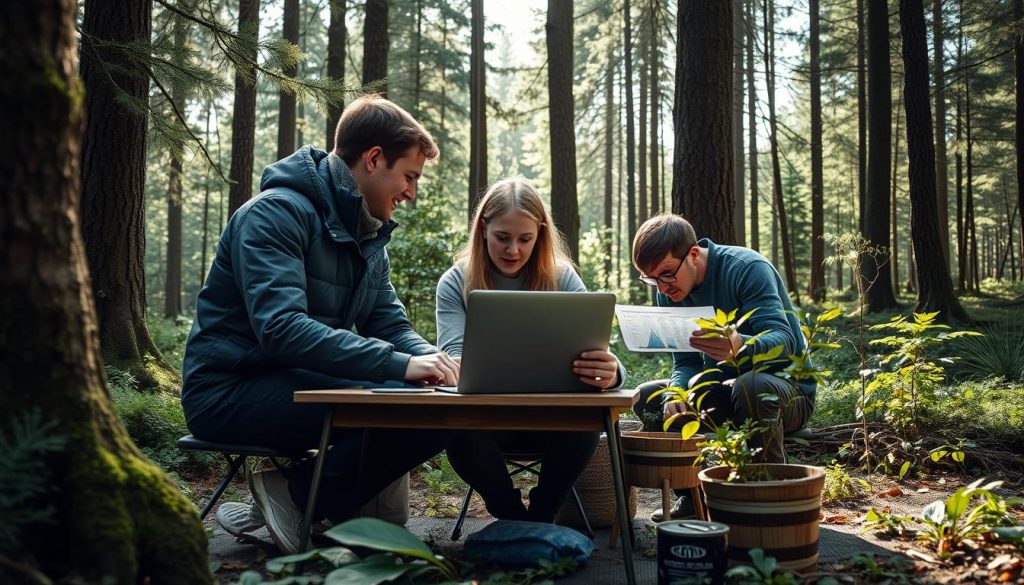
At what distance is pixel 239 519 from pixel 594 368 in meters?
1.65

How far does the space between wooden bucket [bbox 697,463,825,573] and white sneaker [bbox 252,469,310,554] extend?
1466 mm

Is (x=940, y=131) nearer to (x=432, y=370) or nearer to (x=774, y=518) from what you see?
(x=774, y=518)

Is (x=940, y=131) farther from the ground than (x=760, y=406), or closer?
farther from the ground

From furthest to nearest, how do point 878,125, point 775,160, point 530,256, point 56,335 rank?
1. point 775,160
2. point 878,125
3. point 530,256
4. point 56,335

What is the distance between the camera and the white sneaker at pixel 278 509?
9.42ft

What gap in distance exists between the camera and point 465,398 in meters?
2.40

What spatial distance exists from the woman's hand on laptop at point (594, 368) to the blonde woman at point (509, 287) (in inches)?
22.8

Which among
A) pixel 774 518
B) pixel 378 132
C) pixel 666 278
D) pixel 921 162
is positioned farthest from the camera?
pixel 921 162

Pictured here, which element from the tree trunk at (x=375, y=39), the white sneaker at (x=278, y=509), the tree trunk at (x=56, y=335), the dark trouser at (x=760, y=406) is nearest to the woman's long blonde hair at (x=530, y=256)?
the dark trouser at (x=760, y=406)

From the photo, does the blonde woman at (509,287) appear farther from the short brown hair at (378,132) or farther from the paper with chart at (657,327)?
the short brown hair at (378,132)

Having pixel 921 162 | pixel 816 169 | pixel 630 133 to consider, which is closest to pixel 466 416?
pixel 921 162

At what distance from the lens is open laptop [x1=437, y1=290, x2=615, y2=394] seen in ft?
8.14

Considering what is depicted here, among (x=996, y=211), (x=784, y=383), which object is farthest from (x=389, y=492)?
(x=996, y=211)

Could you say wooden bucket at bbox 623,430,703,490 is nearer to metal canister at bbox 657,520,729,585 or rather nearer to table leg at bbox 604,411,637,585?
table leg at bbox 604,411,637,585
